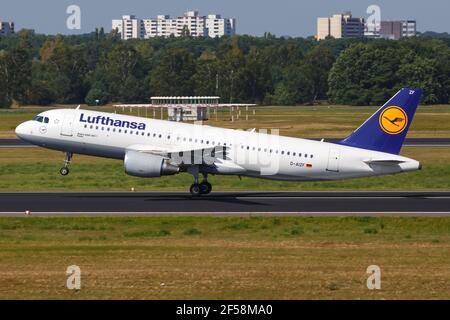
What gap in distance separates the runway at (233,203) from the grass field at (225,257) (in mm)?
3036

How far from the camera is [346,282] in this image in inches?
1194

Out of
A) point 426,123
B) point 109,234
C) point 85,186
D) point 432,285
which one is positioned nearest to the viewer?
point 432,285

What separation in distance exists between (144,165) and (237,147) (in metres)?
5.28

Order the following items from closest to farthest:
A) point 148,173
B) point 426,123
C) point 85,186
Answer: point 148,173, point 85,186, point 426,123

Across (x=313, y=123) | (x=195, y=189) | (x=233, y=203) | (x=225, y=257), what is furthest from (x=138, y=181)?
(x=313, y=123)

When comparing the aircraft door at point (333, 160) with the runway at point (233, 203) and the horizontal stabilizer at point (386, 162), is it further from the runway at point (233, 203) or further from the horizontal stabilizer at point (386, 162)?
the horizontal stabilizer at point (386, 162)

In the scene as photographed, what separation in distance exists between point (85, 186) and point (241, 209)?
14979 millimetres

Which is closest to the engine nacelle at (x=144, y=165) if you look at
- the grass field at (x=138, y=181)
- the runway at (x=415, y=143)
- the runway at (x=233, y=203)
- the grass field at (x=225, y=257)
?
the runway at (x=233, y=203)

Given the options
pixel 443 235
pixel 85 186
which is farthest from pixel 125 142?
pixel 443 235

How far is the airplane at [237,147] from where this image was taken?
180 ft

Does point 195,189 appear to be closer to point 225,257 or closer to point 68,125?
point 68,125

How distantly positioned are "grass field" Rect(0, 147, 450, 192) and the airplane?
5452mm

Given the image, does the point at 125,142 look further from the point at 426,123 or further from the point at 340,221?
the point at 426,123

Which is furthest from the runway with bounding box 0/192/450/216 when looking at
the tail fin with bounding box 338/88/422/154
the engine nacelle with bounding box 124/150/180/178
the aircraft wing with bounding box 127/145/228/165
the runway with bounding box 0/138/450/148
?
the runway with bounding box 0/138/450/148
